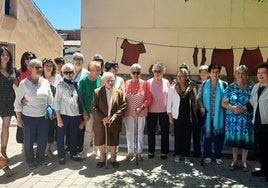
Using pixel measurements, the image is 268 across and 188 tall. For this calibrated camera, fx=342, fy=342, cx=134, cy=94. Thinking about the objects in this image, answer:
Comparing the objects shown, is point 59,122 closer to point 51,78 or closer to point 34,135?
point 34,135

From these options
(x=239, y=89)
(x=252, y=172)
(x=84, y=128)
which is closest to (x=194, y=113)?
(x=239, y=89)

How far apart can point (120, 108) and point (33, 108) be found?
146cm

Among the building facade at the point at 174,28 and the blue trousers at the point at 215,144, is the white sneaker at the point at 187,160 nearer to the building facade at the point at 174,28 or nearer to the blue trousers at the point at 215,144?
the blue trousers at the point at 215,144

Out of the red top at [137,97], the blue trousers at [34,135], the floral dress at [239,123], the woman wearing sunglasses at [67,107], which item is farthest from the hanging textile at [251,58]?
the blue trousers at [34,135]

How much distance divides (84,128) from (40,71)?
4.43 feet

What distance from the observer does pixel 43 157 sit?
5949 millimetres

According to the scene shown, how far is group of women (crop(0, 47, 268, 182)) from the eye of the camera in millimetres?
5688

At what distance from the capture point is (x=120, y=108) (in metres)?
5.95

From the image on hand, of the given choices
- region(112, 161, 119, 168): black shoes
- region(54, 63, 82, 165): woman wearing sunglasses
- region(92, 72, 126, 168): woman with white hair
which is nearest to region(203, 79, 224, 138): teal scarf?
region(92, 72, 126, 168): woman with white hair

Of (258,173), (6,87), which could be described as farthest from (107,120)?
(258,173)

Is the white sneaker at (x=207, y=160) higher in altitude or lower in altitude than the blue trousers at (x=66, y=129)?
lower

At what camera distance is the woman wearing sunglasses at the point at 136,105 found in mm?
6137

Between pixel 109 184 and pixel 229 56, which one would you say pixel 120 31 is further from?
pixel 109 184

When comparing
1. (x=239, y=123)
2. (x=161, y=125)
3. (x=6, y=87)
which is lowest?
(x=161, y=125)
